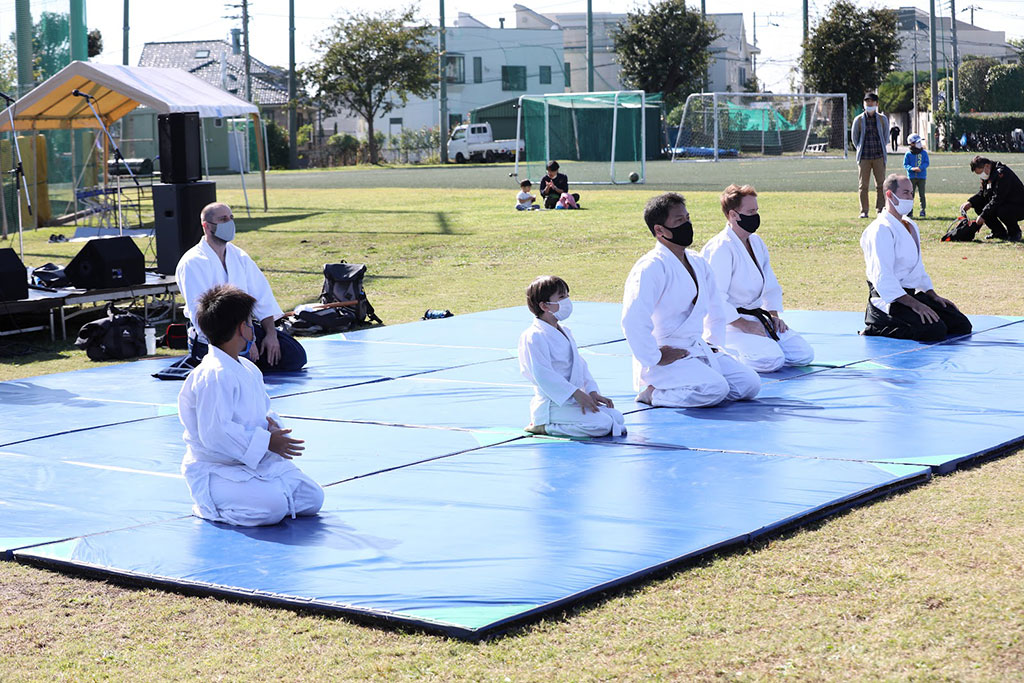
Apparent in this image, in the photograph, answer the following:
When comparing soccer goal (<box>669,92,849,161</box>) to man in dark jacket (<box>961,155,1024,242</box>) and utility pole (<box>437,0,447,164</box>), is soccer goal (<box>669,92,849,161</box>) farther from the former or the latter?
man in dark jacket (<box>961,155,1024,242</box>)

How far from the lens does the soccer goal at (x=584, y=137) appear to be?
32.7 m

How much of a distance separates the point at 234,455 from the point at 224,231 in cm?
365

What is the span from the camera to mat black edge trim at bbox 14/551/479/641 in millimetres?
4176

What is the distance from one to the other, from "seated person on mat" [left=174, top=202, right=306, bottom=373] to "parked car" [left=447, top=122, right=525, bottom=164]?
155 ft

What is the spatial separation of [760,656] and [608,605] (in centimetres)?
66

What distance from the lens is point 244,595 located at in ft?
14.8

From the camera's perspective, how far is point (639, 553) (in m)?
4.80

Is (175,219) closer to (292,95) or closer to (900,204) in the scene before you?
(900,204)

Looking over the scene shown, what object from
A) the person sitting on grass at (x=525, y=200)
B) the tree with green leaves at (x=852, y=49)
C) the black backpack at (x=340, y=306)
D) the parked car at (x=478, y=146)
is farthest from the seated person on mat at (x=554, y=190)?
the tree with green leaves at (x=852, y=49)

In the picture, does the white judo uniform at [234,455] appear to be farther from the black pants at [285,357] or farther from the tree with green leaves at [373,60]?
the tree with green leaves at [373,60]

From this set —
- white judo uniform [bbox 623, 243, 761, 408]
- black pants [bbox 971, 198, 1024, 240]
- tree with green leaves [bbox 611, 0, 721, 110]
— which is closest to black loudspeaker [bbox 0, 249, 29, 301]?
white judo uniform [bbox 623, 243, 761, 408]

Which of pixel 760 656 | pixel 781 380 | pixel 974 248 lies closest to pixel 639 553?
pixel 760 656

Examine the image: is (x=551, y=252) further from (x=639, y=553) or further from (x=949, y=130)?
(x=949, y=130)

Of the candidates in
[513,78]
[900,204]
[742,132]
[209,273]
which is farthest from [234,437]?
[513,78]
